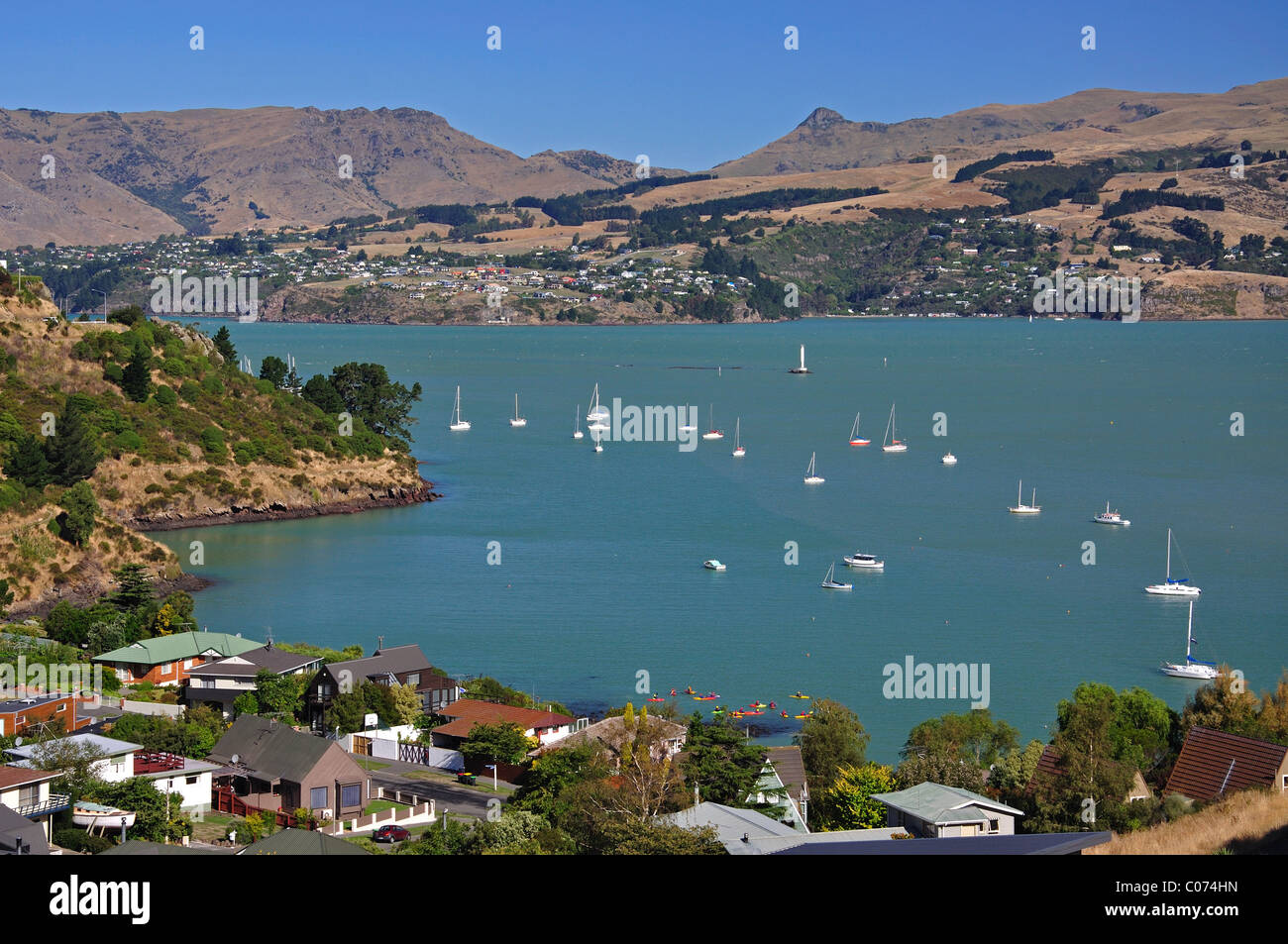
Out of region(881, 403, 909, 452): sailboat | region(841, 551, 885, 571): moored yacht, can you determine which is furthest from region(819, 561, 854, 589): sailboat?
region(881, 403, 909, 452): sailboat

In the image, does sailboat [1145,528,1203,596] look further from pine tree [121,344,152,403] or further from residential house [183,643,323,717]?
pine tree [121,344,152,403]

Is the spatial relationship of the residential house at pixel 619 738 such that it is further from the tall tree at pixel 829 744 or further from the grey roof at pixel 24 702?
the grey roof at pixel 24 702

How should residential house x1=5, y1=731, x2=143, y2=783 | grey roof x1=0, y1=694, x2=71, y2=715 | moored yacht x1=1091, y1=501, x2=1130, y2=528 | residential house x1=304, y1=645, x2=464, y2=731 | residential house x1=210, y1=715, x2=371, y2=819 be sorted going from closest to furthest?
residential house x1=5, y1=731, x2=143, y2=783
residential house x1=210, y1=715, x2=371, y2=819
grey roof x1=0, y1=694, x2=71, y2=715
residential house x1=304, y1=645, x2=464, y2=731
moored yacht x1=1091, y1=501, x2=1130, y2=528

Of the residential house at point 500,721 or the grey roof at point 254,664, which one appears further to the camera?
the grey roof at point 254,664

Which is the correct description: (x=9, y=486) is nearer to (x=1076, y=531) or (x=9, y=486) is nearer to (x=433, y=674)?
(x=433, y=674)

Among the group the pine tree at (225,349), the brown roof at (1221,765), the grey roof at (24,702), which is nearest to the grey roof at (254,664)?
the grey roof at (24,702)

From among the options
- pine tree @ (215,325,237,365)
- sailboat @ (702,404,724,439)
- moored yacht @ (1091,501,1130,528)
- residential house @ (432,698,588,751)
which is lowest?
residential house @ (432,698,588,751)
